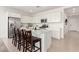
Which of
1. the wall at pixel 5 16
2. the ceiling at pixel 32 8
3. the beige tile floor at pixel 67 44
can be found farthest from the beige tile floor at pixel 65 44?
the ceiling at pixel 32 8

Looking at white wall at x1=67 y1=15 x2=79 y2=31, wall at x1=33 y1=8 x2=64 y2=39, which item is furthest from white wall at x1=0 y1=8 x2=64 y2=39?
white wall at x1=67 y1=15 x2=79 y2=31

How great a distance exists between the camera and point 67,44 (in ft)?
4.05

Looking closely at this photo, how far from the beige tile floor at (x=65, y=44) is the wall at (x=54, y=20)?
0.10m

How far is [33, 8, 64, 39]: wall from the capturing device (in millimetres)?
1209

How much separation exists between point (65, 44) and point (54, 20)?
0.44 meters

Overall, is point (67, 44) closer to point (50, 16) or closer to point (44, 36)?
point (44, 36)

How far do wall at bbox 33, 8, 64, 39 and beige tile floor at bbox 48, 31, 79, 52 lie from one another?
3.6 inches

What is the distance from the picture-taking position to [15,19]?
1.25 m

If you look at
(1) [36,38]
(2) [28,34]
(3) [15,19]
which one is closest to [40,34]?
(1) [36,38]

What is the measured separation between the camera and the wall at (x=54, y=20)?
3.97 feet

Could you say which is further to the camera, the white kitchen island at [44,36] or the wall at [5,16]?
the white kitchen island at [44,36]

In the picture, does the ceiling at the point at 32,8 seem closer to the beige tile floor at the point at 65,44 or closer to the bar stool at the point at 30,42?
the bar stool at the point at 30,42

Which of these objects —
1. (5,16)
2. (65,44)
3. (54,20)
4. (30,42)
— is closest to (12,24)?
(5,16)
